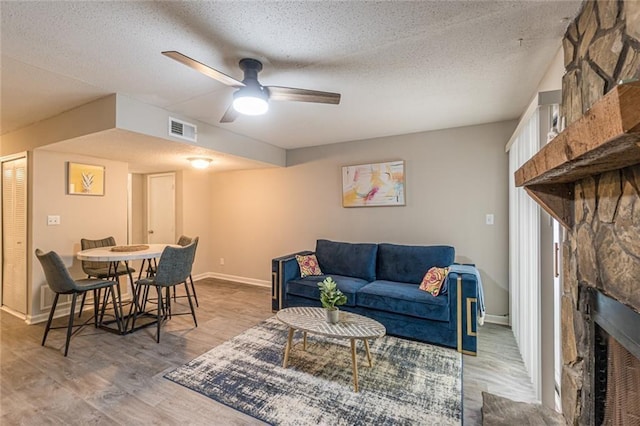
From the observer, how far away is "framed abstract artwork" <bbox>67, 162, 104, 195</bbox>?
3.63 m

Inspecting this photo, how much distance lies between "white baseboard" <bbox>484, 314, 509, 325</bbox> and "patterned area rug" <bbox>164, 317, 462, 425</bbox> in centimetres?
109

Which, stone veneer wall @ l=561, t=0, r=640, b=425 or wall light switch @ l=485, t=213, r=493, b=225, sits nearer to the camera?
stone veneer wall @ l=561, t=0, r=640, b=425

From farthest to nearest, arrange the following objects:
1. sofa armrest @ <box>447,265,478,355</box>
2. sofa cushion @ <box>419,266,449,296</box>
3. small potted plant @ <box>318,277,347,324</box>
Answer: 1. sofa cushion @ <box>419,266,449,296</box>
2. sofa armrest @ <box>447,265,478,355</box>
3. small potted plant @ <box>318,277,347,324</box>

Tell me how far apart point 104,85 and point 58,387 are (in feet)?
7.79

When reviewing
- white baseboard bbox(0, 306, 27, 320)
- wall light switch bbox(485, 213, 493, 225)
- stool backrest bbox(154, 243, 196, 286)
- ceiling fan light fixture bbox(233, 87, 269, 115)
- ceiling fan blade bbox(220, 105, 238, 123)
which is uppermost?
ceiling fan blade bbox(220, 105, 238, 123)

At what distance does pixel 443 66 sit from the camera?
82.0 inches

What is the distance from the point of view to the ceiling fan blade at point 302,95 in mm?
1982

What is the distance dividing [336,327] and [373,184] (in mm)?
2328

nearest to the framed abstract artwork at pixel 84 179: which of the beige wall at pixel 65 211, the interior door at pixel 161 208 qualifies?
the beige wall at pixel 65 211

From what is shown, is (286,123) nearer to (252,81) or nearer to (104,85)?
(252,81)

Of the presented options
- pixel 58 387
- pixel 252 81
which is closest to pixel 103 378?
pixel 58 387

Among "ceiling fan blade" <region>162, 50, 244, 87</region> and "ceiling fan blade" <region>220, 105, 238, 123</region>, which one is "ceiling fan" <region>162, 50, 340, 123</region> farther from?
"ceiling fan blade" <region>220, 105, 238, 123</region>

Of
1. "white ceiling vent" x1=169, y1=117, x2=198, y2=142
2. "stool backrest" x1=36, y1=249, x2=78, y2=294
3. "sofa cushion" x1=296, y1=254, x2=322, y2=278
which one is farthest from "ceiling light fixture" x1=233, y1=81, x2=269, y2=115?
"stool backrest" x1=36, y1=249, x2=78, y2=294

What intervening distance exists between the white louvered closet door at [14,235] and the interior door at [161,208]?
78.4 inches
